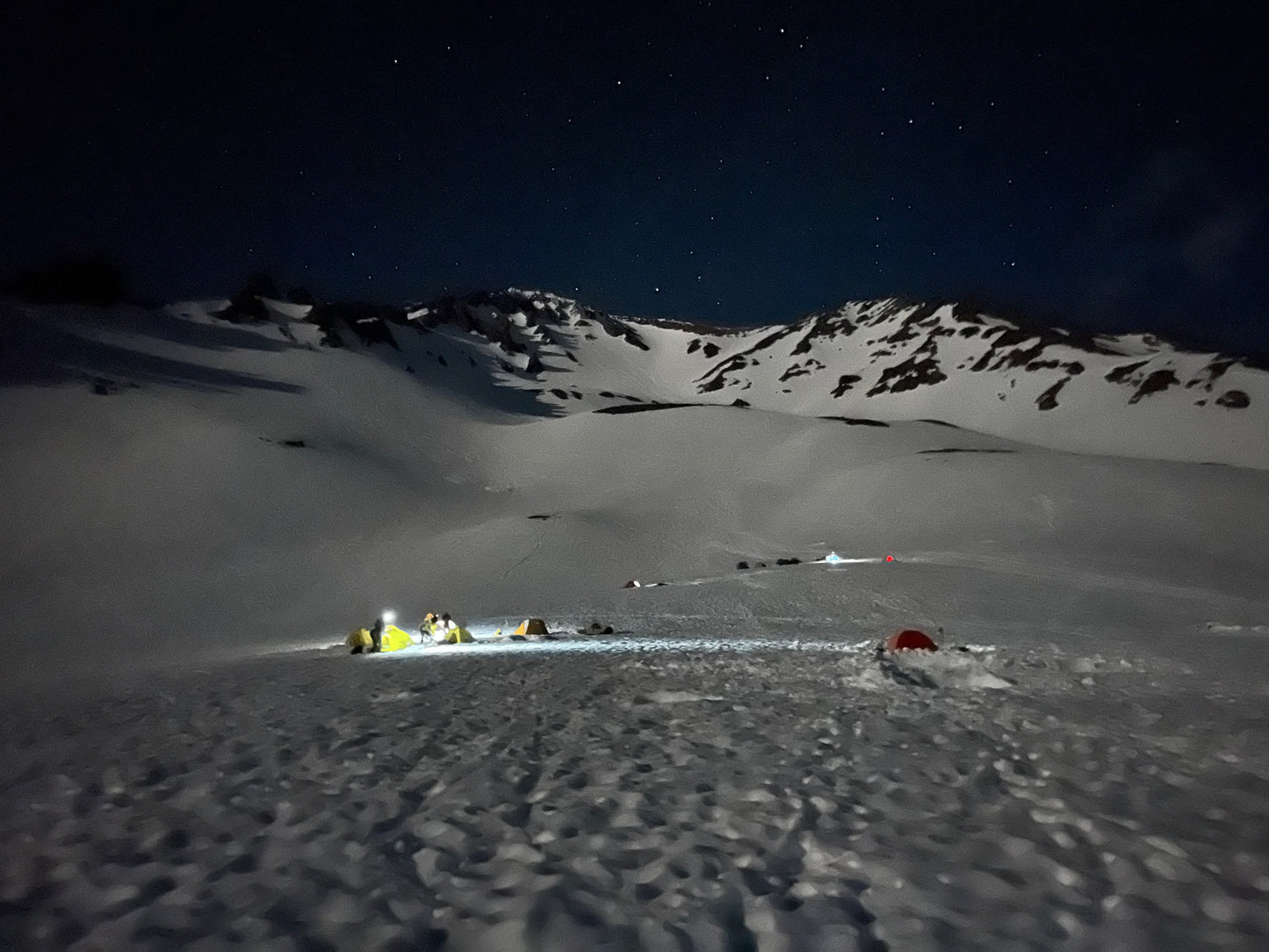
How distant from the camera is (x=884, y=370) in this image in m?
133

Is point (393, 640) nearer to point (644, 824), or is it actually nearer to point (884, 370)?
point (644, 824)

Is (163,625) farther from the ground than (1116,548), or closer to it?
closer to it

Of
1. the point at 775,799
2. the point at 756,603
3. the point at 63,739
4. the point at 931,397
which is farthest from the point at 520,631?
the point at 931,397

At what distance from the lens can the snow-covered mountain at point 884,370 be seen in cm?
8469

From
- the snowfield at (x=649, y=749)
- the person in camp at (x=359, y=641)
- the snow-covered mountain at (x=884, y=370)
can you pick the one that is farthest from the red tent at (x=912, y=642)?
the snow-covered mountain at (x=884, y=370)

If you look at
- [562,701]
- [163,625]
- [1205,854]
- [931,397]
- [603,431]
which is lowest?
[163,625]

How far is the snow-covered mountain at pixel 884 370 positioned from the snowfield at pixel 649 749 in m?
54.2

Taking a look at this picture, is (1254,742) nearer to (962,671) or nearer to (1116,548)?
(962,671)

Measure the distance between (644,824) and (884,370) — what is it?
141 meters

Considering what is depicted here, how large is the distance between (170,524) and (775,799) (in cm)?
4625

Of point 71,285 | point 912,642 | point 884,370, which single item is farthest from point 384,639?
point 884,370

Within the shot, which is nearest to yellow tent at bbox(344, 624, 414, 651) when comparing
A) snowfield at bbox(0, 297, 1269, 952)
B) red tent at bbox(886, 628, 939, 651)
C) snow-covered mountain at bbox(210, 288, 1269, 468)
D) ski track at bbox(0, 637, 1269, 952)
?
snowfield at bbox(0, 297, 1269, 952)

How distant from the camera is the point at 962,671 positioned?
1135cm

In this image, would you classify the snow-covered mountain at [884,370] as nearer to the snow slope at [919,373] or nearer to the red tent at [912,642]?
the snow slope at [919,373]
